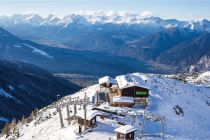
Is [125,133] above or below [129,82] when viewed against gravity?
below

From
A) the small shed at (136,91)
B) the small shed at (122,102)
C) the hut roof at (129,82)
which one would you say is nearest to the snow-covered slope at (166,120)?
the small shed at (136,91)

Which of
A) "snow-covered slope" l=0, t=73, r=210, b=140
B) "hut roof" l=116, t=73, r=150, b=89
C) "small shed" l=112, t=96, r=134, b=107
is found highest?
"hut roof" l=116, t=73, r=150, b=89

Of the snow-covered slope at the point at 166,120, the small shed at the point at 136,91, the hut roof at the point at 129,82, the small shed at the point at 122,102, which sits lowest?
the snow-covered slope at the point at 166,120

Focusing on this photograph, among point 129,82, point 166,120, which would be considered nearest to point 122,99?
point 129,82

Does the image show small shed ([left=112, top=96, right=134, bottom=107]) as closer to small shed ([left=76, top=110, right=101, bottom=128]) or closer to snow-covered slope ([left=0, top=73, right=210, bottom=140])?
snow-covered slope ([left=0, top=73, right=210, bottom=140])

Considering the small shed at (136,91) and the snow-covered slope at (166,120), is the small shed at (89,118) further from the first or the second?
the small shed at (136,91)

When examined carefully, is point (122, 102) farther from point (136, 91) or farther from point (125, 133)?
point (125, 133)

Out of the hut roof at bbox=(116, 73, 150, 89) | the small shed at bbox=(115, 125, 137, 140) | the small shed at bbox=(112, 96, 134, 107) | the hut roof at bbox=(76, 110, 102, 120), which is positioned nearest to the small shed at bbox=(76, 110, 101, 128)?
the hut roof at bbox=(76, 110, 102, 120)

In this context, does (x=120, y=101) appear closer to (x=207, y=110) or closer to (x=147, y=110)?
(x=147, y=110)
